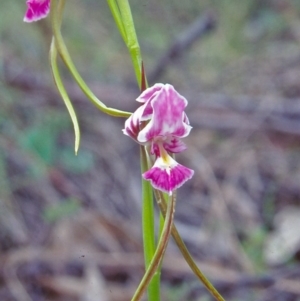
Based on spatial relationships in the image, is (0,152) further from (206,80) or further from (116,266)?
(206,80)

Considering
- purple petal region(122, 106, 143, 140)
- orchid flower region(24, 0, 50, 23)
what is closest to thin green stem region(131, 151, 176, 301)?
purple petal region(122, 106, 143, 140)

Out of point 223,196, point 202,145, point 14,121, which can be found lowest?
point 223,196

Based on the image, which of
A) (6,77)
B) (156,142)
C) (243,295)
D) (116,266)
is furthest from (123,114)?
(6,77)

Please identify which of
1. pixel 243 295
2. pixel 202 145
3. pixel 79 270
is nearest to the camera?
pixel 243 295

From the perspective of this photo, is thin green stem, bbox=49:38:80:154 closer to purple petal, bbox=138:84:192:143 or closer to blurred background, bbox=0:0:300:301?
purple petal, bbox=138:84:192:143

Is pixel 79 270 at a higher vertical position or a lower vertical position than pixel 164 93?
higher

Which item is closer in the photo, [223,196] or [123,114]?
[123,114]

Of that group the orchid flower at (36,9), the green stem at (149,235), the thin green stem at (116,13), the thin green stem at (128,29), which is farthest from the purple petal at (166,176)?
the orchid flower at (36,9)
